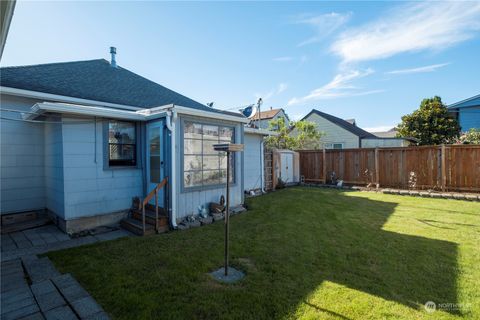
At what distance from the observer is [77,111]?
457 cm

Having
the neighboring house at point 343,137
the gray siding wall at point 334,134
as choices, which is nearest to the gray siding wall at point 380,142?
the neighboring house at point 343,137

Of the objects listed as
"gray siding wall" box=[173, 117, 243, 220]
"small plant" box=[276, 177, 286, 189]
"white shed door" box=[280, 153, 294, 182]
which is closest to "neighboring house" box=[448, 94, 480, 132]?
"white shed door" box=[280, 153, 294, 182]

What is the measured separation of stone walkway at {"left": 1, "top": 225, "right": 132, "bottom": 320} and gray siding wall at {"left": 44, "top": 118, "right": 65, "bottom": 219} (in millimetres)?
886

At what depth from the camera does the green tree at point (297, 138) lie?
626 inches

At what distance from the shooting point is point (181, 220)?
531 cm

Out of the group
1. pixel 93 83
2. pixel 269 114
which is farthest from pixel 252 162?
pixel 269 114

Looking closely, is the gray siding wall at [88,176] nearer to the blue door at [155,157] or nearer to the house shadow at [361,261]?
the blue door at [155,157]

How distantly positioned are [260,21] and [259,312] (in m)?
8.54

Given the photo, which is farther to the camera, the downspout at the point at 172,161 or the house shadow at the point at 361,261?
the downspout at the point at 172,161

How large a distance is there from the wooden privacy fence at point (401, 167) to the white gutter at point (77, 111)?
905 centimetres

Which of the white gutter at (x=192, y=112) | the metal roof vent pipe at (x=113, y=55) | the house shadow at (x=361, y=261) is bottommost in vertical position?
the house shadow at (x=361, y=261)

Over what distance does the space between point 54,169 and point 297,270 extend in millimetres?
5299

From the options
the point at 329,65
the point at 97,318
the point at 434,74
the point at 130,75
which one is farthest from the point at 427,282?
the point at 434,74

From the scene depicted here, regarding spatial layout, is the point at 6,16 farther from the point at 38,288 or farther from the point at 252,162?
the point at 252,162
